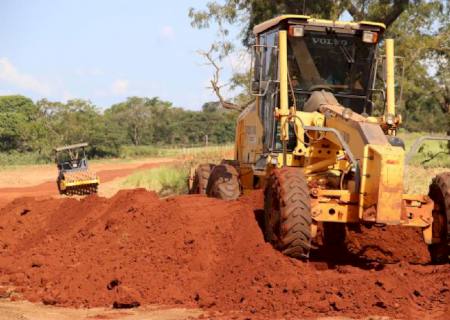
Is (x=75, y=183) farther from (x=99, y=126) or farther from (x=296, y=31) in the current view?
(x=99, y=126)

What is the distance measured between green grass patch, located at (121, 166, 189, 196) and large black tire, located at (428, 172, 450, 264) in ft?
43.8

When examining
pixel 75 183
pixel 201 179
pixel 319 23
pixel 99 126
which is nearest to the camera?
pixel 319 23

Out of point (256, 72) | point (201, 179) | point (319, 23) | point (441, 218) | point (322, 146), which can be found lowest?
point (441, 218)

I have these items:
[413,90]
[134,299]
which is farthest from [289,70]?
[413,90]

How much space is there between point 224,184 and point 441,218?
3.57 m

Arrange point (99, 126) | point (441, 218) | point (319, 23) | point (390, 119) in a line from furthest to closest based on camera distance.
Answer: point (99, 126)
point (319, 23)
point (390, 119)
point (441, 218)

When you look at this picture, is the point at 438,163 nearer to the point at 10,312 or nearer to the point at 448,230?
the point at 448,230

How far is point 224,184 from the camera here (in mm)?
10992

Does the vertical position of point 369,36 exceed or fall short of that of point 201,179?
it exceeds it

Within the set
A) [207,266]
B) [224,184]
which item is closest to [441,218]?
[207,266]

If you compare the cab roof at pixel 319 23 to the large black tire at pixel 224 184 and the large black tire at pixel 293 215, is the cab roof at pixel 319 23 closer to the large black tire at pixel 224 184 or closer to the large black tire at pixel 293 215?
the large black tire at pixel 224 184

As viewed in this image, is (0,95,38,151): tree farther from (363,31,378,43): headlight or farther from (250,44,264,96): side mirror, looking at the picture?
(363,31,378,43): headlight

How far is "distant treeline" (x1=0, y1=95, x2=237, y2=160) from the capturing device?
204 ft

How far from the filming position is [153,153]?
6612cm
